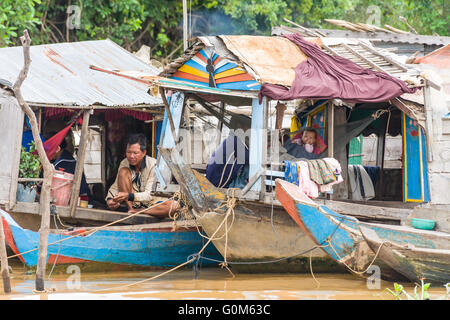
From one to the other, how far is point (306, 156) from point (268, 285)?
1755mm

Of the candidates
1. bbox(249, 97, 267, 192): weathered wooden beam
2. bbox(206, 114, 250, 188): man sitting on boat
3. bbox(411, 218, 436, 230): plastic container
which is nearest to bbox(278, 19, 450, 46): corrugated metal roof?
bbox(206, 114, 250, 188): man sitting on boat

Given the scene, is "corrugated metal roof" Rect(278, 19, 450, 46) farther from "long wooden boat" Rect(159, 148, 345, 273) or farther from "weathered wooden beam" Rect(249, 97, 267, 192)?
"long wooden boat" Rect(159, 148, 345, 273)

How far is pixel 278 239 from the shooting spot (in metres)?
8.14

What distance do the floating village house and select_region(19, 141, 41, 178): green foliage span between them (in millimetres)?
245

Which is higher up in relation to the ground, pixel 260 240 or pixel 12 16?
pixel 12 16

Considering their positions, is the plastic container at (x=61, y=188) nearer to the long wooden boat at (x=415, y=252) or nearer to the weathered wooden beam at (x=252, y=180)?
the weathered wooden beam at (x=252, y=180)

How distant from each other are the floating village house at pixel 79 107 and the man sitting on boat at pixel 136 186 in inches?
8.5

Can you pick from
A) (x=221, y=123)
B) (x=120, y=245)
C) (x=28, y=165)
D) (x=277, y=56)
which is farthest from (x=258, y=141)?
(x=28, y=165)

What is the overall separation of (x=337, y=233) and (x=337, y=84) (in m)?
1.76

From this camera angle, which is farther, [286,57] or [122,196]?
[122,196]

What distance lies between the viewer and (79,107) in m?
8.84

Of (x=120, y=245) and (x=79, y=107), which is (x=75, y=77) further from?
(x=120, y=245)

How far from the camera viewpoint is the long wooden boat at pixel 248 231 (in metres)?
7.80

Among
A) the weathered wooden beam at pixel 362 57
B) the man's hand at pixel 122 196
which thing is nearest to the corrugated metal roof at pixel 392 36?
the weathered wooden beam at pixel 362 57
